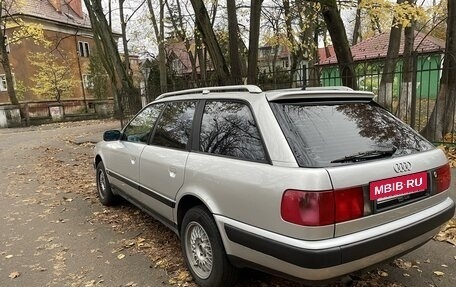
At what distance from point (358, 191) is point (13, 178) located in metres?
8.42

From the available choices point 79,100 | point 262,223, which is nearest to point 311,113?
point 262,223

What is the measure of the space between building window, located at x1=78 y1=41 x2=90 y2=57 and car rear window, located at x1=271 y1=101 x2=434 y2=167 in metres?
39.0

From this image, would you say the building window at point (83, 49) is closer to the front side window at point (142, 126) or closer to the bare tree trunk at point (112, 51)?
the bare tree trunk at point (112, 51)

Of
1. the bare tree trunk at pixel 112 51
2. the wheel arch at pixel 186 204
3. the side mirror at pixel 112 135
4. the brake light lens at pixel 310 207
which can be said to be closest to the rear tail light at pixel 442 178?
the brake light lens at pixel 310 207

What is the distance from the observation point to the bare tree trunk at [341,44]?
325 inches

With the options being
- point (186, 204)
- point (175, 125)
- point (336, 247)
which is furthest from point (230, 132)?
point (336, 247)

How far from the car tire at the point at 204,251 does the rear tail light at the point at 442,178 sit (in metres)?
1.75

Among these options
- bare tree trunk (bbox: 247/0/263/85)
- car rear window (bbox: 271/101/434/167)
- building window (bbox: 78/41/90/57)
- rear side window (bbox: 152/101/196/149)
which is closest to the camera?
car rear window (bbox: 271/101/434/167)

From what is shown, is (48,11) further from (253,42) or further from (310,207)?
(310,207)

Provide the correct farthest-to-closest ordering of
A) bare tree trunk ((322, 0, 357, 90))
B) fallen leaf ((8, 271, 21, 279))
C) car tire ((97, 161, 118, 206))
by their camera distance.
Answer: bare tree trunk ((322, 0, 357, 90)), car tire ((97, 161, 118, 206)), fallen leaf ((8, 271, 21, 279))

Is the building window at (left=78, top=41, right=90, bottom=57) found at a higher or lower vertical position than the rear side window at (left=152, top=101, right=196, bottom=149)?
higher

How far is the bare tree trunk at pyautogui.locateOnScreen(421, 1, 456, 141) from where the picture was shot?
7613mm

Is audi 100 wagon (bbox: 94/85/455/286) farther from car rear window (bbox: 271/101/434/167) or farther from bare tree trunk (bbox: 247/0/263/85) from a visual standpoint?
bare tree trunk (bbox: 247/0/263/85)

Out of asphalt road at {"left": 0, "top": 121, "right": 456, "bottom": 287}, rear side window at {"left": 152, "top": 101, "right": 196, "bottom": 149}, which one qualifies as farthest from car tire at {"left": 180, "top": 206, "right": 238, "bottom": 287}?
rear side window at {"left": 152, "top": 101, "right": 196, "bottom": 149}
